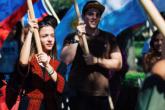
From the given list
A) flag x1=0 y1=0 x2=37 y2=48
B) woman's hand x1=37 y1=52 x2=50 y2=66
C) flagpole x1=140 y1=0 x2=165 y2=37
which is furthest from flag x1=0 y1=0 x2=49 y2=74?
flagpole x1=140 y1=0 x2=165 y2=37

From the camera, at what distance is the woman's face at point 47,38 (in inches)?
234

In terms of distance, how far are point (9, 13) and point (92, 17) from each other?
1737 millimetres

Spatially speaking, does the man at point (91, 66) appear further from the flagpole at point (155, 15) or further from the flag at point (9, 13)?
the flagpole at point (155, 15)

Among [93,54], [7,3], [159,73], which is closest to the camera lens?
[159,73]

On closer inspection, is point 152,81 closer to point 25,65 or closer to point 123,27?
point 25,65

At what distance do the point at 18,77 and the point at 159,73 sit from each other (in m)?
3.06

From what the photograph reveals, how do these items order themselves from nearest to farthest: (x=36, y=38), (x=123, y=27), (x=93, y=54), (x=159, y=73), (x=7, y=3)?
(x=159, y=73) → (x=36, y=38) → (x=93, y=54) → (x=7, y=3) → (x=123, y=27)

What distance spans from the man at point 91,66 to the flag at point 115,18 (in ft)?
A: 6.64

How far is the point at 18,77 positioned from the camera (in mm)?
5824

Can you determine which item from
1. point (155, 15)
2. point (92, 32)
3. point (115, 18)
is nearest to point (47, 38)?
point (92, 32)

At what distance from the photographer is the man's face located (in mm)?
6383

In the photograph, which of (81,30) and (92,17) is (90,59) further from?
(92,17)

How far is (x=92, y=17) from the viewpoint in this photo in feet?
21.1

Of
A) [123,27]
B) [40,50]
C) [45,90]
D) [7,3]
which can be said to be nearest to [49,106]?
[45,90]
